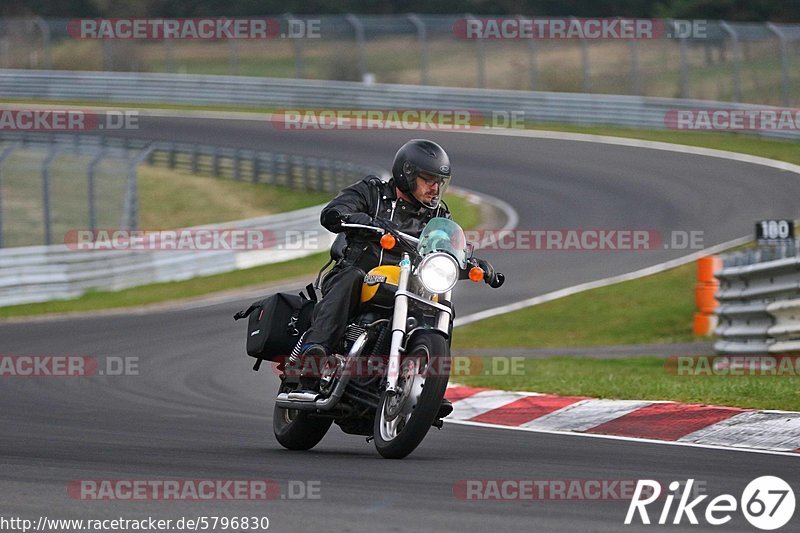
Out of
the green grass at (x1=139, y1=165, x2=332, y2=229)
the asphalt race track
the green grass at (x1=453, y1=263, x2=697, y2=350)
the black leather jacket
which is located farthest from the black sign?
the green grass at (x1=139, y1=165, x2=332, y2=229)

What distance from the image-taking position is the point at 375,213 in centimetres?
773

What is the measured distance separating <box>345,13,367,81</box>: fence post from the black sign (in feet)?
90.4

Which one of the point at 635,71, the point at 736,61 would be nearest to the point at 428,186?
the point at 736,61

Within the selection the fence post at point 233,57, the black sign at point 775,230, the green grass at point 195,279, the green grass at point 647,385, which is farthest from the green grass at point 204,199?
the green grass at point 647,385

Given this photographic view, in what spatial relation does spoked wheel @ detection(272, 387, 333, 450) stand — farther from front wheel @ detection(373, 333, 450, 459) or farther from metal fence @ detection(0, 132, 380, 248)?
metal fence @ detection(0, 132, 380, 248)

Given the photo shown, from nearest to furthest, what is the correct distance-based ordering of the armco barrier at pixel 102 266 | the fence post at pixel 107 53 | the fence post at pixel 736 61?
the armco barrier at pixel 102 266 < the fence post at pixel 736 61 < the fence post at pixel 107 53

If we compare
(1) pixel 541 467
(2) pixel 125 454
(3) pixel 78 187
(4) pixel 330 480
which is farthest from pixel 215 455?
(3) pixel 78 187

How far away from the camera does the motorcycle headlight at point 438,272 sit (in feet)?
22.7

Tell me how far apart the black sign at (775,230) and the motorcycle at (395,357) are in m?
6.44

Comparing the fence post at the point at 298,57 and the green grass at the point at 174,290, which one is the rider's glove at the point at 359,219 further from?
the fence post at the point at 298,57

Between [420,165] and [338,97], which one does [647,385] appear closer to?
[420,165]

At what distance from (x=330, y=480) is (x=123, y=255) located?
16146 mm

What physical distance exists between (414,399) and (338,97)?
35.8 metres

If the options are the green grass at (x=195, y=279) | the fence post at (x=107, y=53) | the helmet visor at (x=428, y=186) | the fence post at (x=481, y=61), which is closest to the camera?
the helmet visor at (x=428, y=186)
